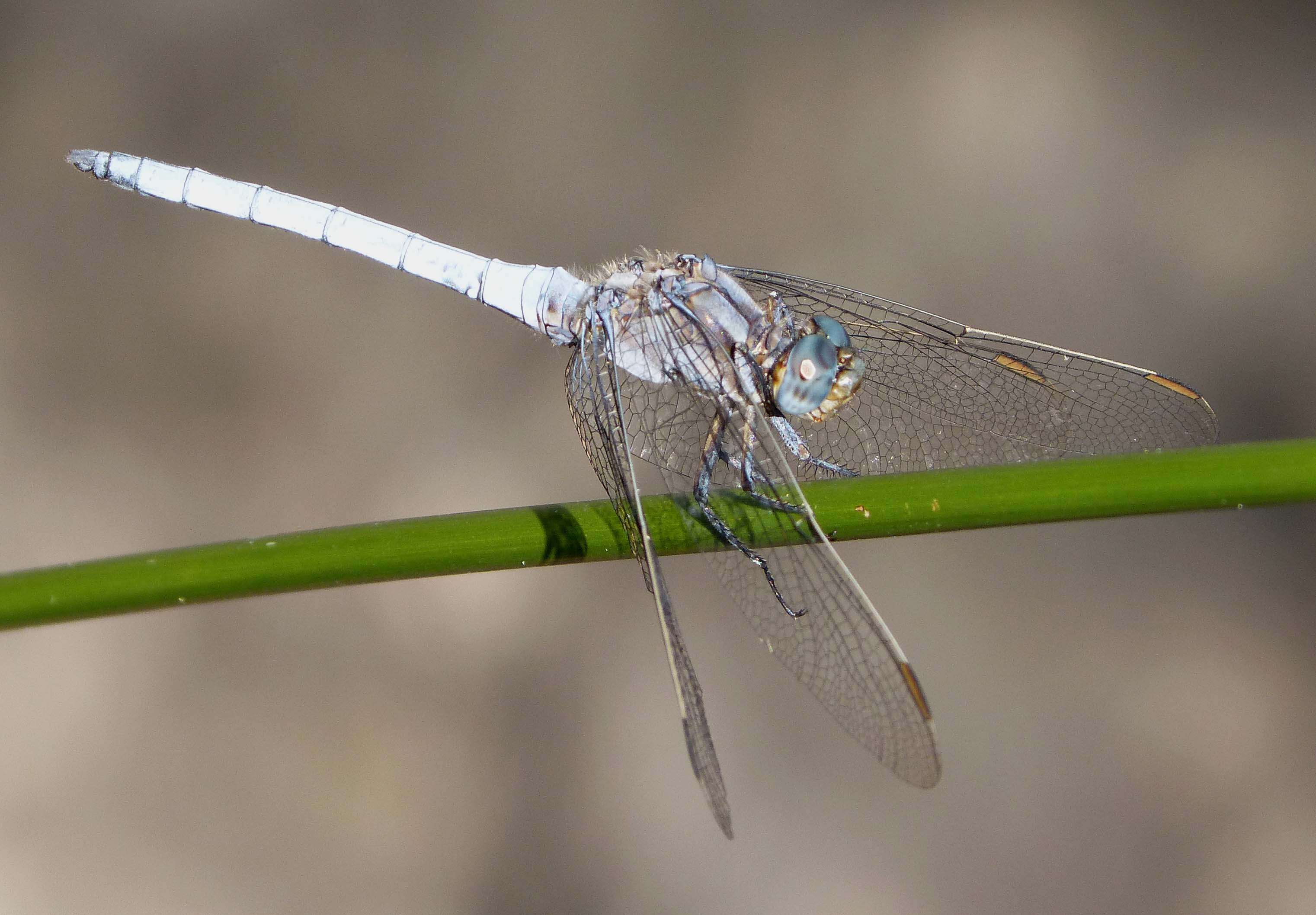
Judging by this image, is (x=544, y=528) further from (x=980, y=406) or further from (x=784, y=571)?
(x=980, y=406)

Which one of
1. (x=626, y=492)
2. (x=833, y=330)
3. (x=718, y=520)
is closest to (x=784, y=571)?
(x=718, y=520)

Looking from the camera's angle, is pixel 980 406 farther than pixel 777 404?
Yes

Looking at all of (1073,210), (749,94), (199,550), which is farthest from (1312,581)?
(199,550)

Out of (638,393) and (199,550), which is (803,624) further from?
(199,550)

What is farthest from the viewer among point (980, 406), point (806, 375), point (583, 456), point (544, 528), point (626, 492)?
point (583, 456)

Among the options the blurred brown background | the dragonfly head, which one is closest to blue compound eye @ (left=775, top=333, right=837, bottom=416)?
the dragonfly head

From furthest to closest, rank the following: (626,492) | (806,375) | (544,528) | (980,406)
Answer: (980,406)
(806,375)
(626,492)
(544,528)

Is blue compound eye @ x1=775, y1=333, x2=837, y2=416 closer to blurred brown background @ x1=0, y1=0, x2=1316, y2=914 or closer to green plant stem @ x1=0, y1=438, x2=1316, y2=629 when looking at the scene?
green plant stem @ x1=0, y1=438, x2=1316, y2=629
